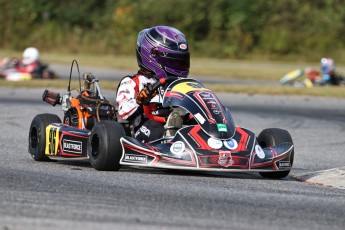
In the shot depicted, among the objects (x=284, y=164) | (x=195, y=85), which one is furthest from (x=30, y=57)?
(x=284, y=164)

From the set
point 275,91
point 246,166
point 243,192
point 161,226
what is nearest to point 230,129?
point 246,166

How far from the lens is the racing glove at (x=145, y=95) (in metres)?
8.40

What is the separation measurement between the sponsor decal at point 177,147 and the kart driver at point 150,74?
1.83ft

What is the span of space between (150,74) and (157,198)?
9.76ft

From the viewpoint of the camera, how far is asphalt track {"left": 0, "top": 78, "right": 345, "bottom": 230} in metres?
5.29

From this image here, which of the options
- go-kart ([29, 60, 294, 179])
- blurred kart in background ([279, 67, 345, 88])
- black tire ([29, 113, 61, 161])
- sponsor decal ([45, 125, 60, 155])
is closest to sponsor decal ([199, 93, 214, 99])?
go-kart ([29, 60, 294, 179])

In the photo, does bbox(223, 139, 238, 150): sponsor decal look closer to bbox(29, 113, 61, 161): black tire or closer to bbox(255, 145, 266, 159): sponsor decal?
bbox(255, 145, 266, 159): sponsor decal

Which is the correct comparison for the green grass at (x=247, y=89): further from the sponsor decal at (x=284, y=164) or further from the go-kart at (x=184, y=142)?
the sponsor decal at (x=284, y=164)

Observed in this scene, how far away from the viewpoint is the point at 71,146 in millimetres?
8555

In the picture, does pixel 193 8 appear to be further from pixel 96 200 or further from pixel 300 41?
pixel 96 200

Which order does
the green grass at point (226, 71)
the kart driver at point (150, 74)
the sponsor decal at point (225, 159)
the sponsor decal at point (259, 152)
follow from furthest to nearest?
the green grass at point (226, 71), the kart driver at point (150, 74), the sponsor decal at point (259, 152), the sponsor decal at point (225, 159)

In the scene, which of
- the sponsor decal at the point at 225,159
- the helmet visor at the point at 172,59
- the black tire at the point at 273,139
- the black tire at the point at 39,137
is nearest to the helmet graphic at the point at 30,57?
the black tire at the point at 39,137

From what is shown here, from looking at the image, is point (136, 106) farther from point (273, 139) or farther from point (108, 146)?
point (273, 139)

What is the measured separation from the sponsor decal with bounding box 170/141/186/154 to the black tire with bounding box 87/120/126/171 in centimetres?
43
